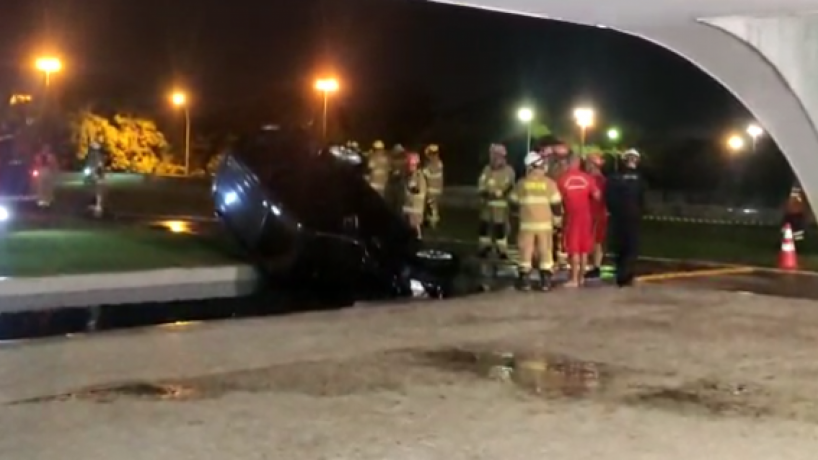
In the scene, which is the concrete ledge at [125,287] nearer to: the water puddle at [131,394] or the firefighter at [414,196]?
the firefighter at [414,196]

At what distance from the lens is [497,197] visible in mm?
17484

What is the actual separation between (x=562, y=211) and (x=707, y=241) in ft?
42.9

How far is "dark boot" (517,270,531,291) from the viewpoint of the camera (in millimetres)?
15383

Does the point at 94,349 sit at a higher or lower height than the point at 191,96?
lower

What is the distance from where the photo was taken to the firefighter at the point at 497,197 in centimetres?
1747

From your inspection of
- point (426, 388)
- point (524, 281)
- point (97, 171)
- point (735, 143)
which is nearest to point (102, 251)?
point (524, 281)

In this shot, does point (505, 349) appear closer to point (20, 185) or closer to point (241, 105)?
point (20, 185)

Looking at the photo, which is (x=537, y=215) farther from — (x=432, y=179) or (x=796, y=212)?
(x=796, y=212)

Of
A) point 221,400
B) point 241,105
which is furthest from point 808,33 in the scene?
point 241,105

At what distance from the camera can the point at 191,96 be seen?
Answer: 213 feet

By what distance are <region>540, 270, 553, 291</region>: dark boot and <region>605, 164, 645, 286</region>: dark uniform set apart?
1028 mm

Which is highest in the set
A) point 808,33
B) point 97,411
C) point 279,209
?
point 808,33

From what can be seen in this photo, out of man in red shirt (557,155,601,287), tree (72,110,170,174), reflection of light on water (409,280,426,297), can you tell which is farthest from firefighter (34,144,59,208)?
tree (72,110,170,174)

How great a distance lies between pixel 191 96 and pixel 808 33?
168 feet
